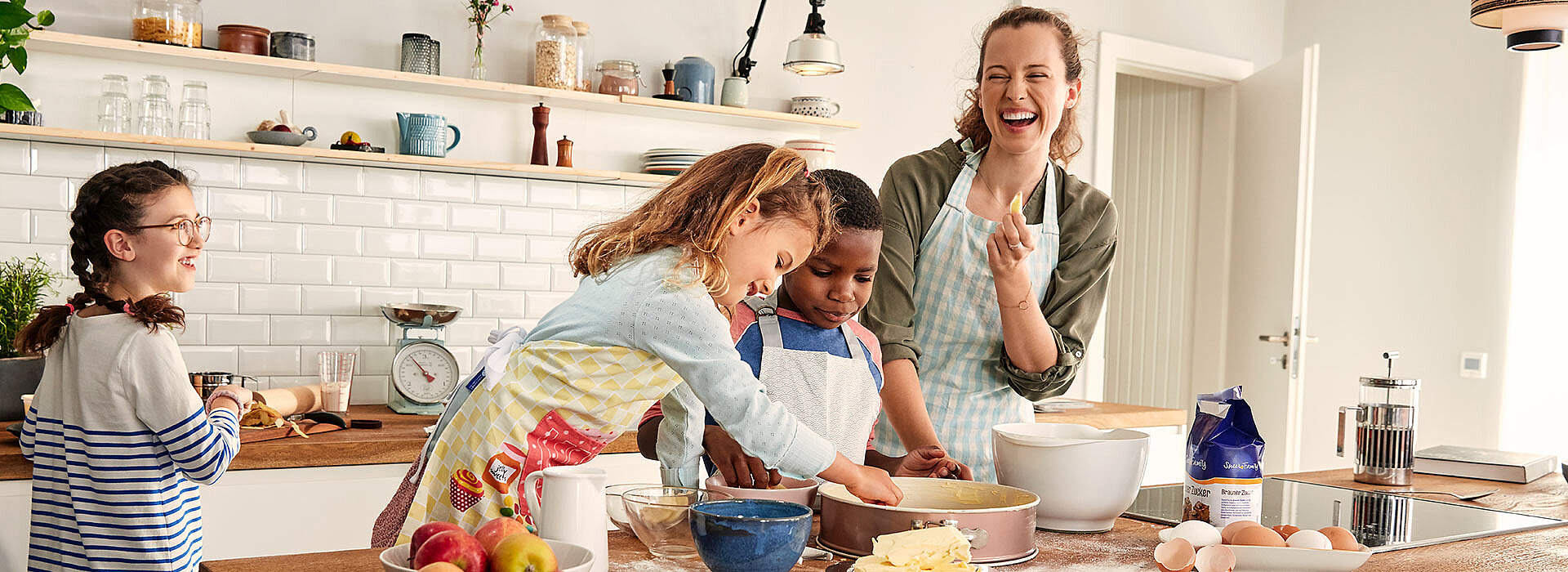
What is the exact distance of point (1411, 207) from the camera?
15.6 ft

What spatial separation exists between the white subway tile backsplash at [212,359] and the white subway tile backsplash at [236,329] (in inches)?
0.8

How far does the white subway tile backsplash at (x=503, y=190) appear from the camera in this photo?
3.57 m

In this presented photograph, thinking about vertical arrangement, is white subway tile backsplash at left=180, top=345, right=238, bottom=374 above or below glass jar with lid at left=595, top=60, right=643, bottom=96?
below

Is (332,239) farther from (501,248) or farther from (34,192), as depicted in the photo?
(34,192)

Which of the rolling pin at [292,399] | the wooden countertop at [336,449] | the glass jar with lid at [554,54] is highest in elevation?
the glass jar with lid at [554,54]

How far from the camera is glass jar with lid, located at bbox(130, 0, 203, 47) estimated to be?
301cm

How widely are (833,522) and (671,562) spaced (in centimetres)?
19

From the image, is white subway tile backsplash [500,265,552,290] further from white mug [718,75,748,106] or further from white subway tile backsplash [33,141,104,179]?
white subway tile backsplash [33,141,104,179]

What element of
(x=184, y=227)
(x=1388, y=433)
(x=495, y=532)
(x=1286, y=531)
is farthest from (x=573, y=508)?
(x=1388, y=433)

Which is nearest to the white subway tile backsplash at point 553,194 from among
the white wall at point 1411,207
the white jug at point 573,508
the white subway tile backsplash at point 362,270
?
the white subway tile backsplash at point 362,270

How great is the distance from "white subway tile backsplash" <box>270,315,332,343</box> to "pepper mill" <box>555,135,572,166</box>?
0.79 meters

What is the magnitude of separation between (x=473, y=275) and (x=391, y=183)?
1.17 ft

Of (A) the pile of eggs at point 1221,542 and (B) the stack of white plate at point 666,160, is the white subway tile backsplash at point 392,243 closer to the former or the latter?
(B) the stack of white plate at point 666,160

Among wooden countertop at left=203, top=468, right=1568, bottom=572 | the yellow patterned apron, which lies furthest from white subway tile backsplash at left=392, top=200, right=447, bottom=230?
wooden countertop at left=203, top=468, right=1568, bottom=572
